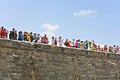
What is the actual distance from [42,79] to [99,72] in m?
5.98

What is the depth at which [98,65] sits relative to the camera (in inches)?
985

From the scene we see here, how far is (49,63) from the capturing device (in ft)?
68.3

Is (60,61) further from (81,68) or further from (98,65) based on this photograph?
(98,65)

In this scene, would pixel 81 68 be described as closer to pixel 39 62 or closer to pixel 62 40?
pixel 62 40

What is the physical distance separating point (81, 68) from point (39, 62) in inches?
153

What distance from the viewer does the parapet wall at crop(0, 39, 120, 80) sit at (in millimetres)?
18828

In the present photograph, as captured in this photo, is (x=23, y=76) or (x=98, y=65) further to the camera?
(x=98, y=65)

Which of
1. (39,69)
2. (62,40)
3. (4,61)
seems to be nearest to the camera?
(4,61)

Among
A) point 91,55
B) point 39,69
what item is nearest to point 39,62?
point 39,69

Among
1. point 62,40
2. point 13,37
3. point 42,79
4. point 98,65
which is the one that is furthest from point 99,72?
point 13,37

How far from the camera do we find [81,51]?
76.6 feet

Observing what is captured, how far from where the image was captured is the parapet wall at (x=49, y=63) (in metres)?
18.8

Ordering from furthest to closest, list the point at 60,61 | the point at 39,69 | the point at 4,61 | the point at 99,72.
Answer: the point at 99,72 → the point at 60,61 → the point at 39,69 → the point at 4,61

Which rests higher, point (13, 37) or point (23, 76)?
point (13, 37)
